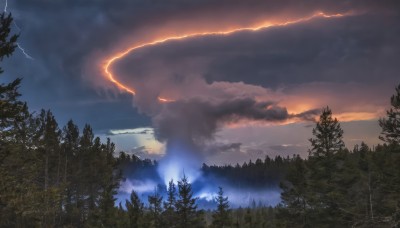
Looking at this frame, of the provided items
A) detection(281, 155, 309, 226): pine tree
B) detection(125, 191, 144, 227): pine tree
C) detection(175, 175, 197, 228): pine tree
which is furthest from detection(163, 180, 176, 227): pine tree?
detection(281, 155, 309, 226): pine tree

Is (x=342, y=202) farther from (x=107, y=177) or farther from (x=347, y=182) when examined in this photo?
(x=107, y=177)

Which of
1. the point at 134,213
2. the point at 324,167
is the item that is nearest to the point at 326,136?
the point at 324,167

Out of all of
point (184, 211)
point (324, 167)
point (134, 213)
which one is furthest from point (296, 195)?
point (134, 213)

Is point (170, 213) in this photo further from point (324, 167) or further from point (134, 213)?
point (324, 167)

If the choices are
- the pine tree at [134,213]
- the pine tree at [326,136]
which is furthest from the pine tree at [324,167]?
the pine tree at [134,213]

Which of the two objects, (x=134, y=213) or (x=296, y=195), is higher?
(x=296, y=195)

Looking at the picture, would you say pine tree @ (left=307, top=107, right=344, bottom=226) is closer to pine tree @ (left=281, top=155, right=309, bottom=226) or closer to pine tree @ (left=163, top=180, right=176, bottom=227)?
pine tree @ (left=281, top=155, right=309, bottom=226)

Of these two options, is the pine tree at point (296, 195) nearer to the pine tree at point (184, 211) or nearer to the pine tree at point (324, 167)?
the pine tree at point (324, 167)

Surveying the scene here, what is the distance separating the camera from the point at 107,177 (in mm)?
62188

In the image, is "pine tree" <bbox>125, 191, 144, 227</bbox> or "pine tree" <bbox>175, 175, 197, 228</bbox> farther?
"pine tree" <bbox>175, 175, 197, 228</bbox>

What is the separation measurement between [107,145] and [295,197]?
41.1 m

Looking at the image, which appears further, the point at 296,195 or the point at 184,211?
the point at 184,211

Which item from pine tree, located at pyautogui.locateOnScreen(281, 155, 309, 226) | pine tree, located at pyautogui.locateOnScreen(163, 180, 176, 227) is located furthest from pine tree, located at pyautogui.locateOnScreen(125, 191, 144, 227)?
pine tree, located at pyautogui.locateOnScreen(281, 155, 309, 226)

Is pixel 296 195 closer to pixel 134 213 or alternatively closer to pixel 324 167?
pixel 324 167
